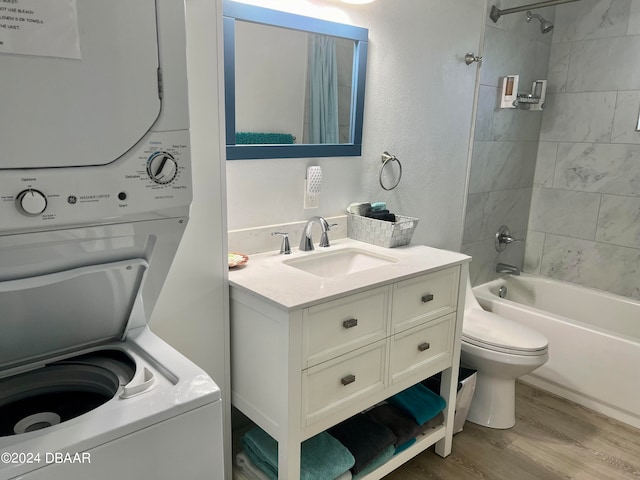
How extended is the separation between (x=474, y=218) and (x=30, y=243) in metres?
2.42

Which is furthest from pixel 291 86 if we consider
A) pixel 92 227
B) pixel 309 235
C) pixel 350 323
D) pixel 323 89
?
pixel 92 227

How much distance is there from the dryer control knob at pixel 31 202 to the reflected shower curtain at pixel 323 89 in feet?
4.17

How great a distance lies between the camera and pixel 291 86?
6.01 feet

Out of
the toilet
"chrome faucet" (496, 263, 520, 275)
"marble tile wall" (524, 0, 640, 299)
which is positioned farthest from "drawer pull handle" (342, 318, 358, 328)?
"marble tile wall" (524, 0, 640, 299)

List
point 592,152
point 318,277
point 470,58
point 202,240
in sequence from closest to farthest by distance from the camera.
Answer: point 202,240 → point 318,277 → point 470,58 → point 592,152

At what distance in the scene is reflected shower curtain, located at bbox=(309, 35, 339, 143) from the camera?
188 cm

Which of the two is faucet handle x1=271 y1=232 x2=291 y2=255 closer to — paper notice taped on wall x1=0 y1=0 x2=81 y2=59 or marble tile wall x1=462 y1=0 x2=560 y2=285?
paper notice taped on wall x1=0 y1=0 x2=81 y2=59

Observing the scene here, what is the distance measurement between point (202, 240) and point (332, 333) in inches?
19.2

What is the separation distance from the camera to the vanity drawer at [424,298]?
170 centimetres

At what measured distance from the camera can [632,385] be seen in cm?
236

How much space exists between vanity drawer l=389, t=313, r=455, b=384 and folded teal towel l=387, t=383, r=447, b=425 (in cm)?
17

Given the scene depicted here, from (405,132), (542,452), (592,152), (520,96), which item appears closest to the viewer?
(542,452)

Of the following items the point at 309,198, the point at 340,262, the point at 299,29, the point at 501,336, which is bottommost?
the point at 501,336

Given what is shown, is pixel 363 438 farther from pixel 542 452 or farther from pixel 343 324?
pixel 542 452
